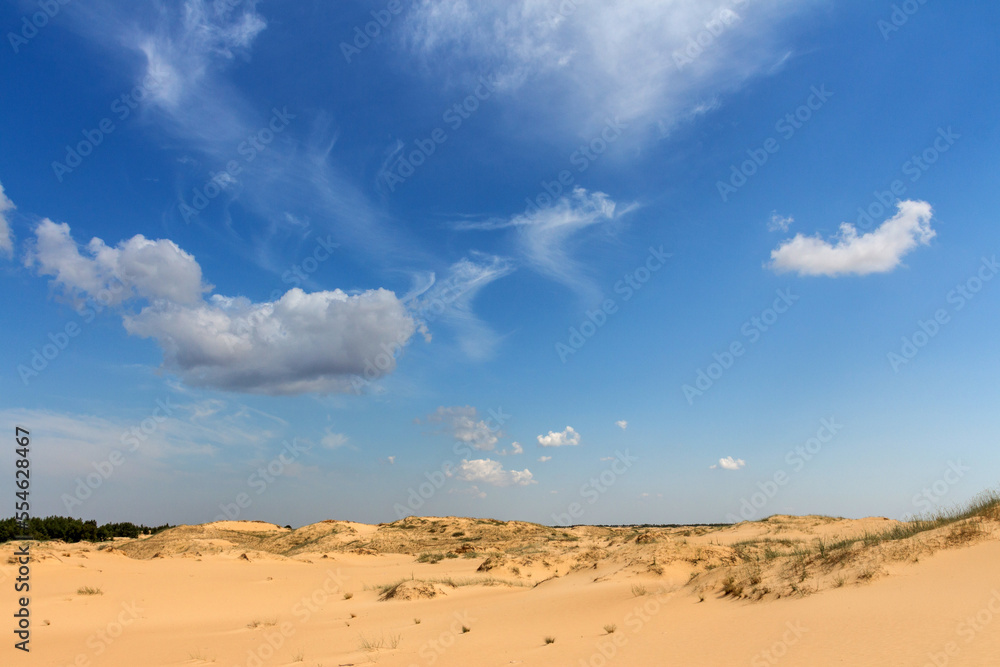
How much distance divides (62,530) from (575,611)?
4229 cm

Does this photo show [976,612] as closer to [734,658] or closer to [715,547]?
[734,658]

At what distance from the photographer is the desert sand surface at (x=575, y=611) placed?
6902mm

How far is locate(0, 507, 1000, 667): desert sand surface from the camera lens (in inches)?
272

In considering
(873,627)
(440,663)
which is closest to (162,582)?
(440,663)

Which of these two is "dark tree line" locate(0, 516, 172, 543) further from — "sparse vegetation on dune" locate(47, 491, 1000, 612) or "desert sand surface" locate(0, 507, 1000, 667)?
"desert sand surface" locate(0, 507, 1000, 667)

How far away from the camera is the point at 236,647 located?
36.3 feet

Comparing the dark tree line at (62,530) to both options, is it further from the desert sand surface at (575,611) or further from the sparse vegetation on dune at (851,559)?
the sparse vegetation on dune at (851,559)

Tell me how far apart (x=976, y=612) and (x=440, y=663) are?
7428mm

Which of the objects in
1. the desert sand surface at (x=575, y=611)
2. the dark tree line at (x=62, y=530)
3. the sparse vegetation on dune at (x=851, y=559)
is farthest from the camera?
the dark tree line at (x=62, y=530)

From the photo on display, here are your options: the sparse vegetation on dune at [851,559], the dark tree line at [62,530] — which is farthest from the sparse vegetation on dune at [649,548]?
the dark tree line at [62,530]

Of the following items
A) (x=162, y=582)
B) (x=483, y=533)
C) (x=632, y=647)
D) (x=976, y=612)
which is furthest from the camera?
(x=483, y=533)

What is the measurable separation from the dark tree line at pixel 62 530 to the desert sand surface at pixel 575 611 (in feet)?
50.0

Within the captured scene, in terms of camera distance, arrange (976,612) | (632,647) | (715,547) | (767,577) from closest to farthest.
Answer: (976,612) → (632,647) → (767,577) → (715,547)

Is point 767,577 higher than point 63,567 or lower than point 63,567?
higher
